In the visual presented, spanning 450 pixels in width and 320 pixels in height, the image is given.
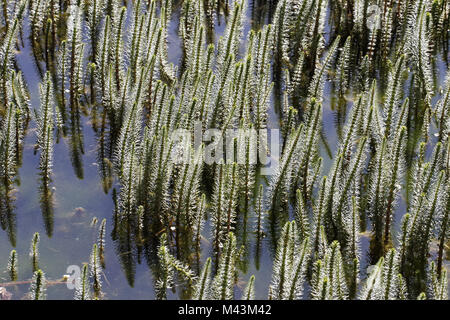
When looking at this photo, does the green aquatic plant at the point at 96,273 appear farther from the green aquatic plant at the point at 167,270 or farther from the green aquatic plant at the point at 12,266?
the green aquatic plant at the point at 12,266

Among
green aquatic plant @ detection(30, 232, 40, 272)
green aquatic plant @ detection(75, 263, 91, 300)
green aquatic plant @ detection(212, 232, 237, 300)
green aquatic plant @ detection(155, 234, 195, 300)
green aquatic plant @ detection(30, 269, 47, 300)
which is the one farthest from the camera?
green aquatic plant @ detection(30, 232, 40, 272)

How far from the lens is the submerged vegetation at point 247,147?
573 centimetres

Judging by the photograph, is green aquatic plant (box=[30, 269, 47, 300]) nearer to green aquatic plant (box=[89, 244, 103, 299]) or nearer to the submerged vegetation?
the submerged vegetation

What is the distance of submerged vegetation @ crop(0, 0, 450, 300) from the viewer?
5.73 m

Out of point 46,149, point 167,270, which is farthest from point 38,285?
point 46,149

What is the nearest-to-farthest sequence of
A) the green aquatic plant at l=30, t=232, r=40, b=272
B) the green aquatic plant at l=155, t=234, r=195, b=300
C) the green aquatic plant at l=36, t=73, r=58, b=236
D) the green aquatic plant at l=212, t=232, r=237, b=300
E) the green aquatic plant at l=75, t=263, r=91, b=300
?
1. the green aquatic plant at l=75, t=263, r=91, b=300
2. the green aquatic plant at l=212, t=232, r=237, b=300
3. the green aquatic plant at l=155, t=234, r=195, b=300
4. the green aquatic plant at l=30, t=232, r=40, b=272
5. the green aquatic plant at l=36, t=73, r=58, b=236

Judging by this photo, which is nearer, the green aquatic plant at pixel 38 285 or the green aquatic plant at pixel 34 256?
the green aquatic plant at pixel 38 285

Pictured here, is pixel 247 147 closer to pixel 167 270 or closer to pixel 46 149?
pixel 167 270

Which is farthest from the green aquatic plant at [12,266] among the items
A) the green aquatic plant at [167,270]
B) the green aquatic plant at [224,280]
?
the green aquatic plant at [224,280]

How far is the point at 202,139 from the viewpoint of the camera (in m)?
6.78

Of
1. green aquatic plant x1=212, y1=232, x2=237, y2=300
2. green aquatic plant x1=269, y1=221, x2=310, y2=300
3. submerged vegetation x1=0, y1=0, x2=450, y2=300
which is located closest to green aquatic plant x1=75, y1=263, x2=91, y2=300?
submerged vegetation x1=0, y1=0, x2=450, y2=300

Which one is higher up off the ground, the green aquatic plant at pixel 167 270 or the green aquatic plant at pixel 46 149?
the green aquatic plant at pixel 46 149
